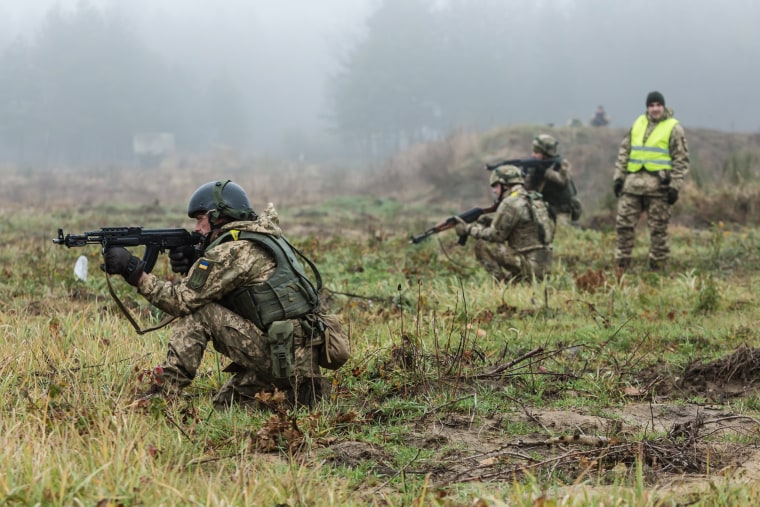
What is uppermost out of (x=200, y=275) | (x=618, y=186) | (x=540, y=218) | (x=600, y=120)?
(x=600, y=120)

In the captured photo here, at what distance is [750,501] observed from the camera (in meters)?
3.33

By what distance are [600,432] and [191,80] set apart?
321ft

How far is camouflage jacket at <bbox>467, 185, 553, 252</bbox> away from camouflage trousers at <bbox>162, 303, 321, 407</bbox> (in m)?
4.41

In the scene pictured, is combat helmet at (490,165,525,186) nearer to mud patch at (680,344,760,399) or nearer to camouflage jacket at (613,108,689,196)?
camouflage jacket at (613,108,689,196)

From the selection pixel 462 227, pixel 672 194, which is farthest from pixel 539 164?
pixel 462 227

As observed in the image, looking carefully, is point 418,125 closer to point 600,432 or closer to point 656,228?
point 656,228

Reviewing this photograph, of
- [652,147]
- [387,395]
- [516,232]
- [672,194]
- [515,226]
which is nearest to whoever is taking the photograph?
[387,395]

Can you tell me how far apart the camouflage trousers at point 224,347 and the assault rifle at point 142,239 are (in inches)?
16.8

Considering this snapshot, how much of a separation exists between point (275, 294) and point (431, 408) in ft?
3.58

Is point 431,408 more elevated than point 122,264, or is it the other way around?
point 122,264

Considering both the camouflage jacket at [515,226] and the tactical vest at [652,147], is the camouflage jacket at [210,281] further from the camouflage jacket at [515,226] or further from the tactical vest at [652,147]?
the tactical vest at [652,147]

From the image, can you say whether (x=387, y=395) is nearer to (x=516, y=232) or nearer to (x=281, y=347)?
(x=281, y=347)

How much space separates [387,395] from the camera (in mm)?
5191

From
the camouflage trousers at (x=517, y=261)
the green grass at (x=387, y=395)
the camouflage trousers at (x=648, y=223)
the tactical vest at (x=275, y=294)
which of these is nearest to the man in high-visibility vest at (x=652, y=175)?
the camouflage trousers at (x=648, y=223)
